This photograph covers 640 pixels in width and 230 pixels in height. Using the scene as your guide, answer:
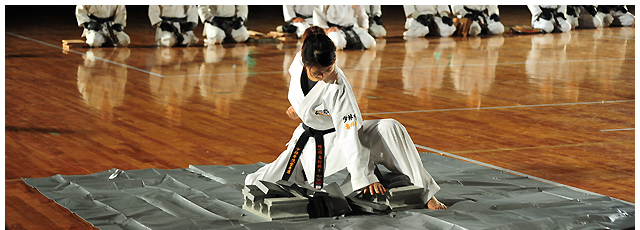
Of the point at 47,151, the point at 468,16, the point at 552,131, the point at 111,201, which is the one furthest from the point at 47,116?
the point at 468,16

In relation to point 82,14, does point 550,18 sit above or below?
below

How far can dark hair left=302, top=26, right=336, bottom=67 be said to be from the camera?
2604 mm

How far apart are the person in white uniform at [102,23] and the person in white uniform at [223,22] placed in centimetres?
108

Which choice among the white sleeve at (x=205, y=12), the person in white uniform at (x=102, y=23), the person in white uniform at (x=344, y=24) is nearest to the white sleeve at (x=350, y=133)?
the person in white uniform at (x=344, y=24)

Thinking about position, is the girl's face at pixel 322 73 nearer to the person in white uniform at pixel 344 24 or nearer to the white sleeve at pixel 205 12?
the person in white uniform at pixel 344 24

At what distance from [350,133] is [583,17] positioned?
37.6ft

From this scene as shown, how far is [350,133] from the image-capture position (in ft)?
8.84

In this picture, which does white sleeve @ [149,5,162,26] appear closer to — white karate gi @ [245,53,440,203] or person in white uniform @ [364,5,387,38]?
person in white uniform @ [364,5,387,38]

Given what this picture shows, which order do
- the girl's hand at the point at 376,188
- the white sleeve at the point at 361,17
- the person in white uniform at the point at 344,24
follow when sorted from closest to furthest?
the girl's hand at the point at 376,188 → the person in white uniform at the point at 344,24 → the white sleeve at the point at 361,17

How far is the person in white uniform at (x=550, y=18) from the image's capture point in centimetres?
1207

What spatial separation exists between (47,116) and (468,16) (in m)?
8.03

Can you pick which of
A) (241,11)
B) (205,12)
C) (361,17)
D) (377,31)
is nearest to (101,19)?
(205,12)

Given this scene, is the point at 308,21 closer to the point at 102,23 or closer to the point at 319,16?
the point at 319,16

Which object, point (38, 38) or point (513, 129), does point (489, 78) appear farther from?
point (38, 38)
